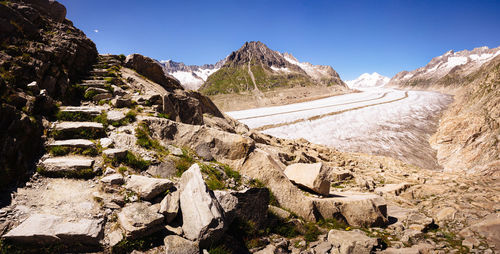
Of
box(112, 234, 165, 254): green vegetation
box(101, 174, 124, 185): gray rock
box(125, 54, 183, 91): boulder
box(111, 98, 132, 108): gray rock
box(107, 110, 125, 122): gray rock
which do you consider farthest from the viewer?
box(125, 54, 183, 91): boulder

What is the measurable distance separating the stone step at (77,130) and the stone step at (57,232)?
11.5 ft

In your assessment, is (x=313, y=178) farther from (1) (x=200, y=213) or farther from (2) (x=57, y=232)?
(2) (x=57, y=232)

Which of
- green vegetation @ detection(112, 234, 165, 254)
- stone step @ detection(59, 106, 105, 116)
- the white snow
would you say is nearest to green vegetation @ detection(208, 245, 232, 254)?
green vegetation @ detection(112, 234, 165, 254)

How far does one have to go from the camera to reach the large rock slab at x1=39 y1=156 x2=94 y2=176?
19.0ft

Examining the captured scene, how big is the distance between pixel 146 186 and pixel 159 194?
42 centimetres

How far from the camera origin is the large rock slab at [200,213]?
16.4ft

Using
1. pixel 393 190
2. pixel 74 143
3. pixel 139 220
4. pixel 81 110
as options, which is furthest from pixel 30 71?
pixel 393 190

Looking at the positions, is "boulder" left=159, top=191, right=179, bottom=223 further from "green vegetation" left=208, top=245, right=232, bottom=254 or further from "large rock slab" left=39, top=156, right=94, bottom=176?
"large rock slab" left=39, top=156, right=94, bottom=176

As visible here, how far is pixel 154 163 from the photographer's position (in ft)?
23.1

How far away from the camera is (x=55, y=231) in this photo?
4258mm

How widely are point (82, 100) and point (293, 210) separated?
468 inches

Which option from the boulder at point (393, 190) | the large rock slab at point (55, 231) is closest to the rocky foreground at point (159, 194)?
the large rock slab at point (55, 231)

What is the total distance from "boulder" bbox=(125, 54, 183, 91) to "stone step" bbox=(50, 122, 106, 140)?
11.7 m

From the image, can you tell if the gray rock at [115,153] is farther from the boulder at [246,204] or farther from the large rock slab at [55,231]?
the boulder at [246,204]
